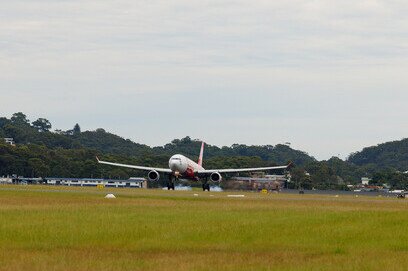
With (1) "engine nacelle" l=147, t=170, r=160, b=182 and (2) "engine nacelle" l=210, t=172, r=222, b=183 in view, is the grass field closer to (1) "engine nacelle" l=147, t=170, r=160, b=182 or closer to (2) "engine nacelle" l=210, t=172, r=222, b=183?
(2) "engine nacelle" l=210, t=172, r=222, b=183

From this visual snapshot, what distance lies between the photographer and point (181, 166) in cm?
13150

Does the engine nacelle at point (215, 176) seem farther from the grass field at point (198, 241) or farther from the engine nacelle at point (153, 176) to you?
the grass field at point (198, 241)

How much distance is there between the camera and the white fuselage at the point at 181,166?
13088 cm

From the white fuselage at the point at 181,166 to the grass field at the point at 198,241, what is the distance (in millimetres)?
72236

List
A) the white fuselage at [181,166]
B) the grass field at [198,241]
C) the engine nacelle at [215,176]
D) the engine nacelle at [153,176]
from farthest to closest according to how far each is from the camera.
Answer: the engine nacelle at [153,176]
the engine nacelle at [215,176]
the white fuselage at [181,166]
the grass field at [198,241]

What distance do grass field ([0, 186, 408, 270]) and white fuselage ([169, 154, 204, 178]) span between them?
2844 inches

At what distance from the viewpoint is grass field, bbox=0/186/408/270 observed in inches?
1412

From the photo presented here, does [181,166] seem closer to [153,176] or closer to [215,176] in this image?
[153,176]

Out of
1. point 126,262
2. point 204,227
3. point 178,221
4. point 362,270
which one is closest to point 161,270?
point 126,262

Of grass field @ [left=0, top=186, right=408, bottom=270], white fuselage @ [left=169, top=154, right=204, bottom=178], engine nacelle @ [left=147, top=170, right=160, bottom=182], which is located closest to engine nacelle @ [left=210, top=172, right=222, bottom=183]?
white fuselage @ [left=169, top=154, right=204, bottom=178]

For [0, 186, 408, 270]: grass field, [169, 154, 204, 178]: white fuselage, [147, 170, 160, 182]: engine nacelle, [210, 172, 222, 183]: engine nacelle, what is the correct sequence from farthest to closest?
[147, 170, 160, 182]: engine nacelle, [210, 172, 222, 183]: engine nacelle, [169, 154, 204, 178]: white fuselage, [0, 186, 408, 270]: grass field

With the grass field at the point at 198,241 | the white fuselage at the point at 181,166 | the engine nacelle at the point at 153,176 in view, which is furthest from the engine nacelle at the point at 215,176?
the grass field at the point at 198,241

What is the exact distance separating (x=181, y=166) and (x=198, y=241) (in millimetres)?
88313

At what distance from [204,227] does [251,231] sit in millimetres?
2480
